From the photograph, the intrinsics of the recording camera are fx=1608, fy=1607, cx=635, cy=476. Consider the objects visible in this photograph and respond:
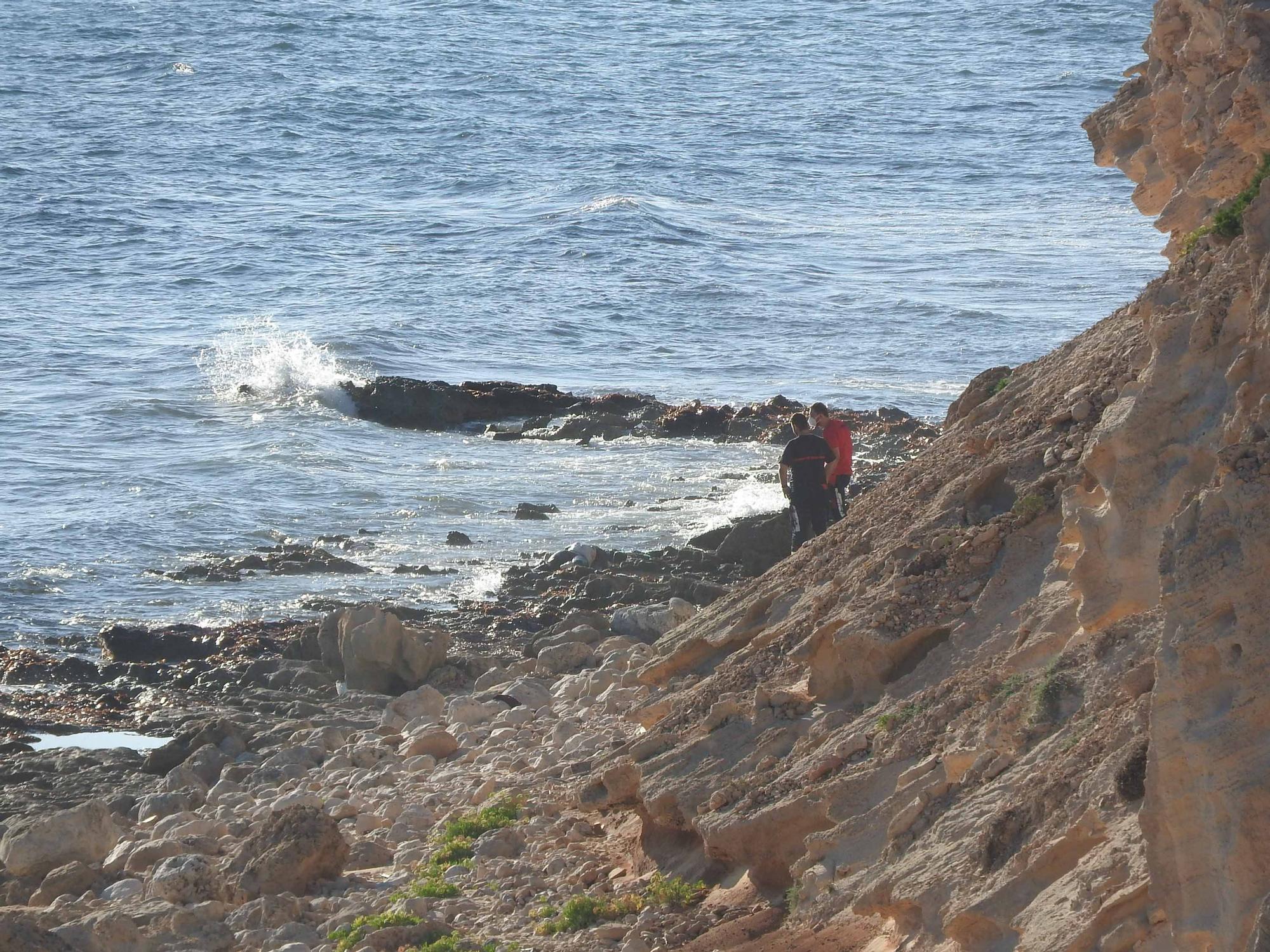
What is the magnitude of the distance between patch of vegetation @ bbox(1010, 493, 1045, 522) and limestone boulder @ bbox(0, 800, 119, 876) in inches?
226

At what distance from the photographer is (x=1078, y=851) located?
4926mm

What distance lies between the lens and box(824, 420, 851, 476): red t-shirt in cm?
1365

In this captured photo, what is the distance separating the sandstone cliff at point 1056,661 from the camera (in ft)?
13.9

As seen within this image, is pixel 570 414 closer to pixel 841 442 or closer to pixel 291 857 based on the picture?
pixel 841 442

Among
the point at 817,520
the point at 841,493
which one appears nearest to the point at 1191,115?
the point at 817,520

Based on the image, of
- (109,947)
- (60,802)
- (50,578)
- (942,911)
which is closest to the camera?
(942,911)

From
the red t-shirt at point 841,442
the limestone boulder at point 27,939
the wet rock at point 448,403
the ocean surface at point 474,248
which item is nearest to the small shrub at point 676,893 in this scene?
the limestone boulder at point 27,939

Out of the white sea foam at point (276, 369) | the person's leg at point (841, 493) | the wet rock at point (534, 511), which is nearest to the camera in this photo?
the person's leg at point (841, 493)

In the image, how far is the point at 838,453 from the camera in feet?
44.0

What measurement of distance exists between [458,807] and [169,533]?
35.0 ft

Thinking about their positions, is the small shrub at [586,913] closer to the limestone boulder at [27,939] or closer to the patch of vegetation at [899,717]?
the patch of vegetation at [899,717]

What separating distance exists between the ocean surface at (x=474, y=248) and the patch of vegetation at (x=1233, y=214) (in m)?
11.2

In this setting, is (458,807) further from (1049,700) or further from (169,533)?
(169,533)

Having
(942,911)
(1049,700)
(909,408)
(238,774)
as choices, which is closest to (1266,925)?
(942,911)
